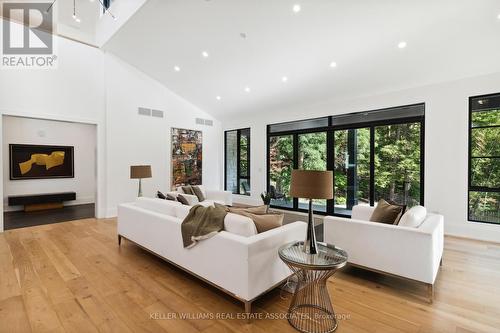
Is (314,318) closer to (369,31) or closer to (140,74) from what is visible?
(369,31)

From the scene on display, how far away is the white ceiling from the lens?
353 centimetres

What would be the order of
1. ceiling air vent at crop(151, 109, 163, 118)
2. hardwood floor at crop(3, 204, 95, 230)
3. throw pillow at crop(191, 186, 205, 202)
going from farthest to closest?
ceiling air vent at crop(151, 109, 163, 118)
throw pillow at crop(191, 186, 205, 202)
hardwood floor at crop(3, 204, 95, 230)

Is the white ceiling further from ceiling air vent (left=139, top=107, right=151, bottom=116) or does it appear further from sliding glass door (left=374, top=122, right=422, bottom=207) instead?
ceiling air vent (left=139, top=107, right=151, bottom=116)

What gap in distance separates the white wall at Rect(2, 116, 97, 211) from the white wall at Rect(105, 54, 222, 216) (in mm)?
691

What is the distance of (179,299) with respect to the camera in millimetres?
2475

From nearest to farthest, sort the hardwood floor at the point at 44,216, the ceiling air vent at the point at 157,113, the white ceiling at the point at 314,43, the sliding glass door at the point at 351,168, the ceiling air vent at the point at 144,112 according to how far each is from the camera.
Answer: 1. the white ceiling at the point at 314,43
2. the hardwood floor at the point at 44,216
3. the sliding glass door at the point at 351,168
4. the ceiling air vent at the point at 144,112
5. the ceiling air vent at the point at 157,113

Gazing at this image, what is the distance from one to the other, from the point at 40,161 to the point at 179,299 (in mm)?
7362

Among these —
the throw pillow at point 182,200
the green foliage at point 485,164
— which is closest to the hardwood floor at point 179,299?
the green foliage at point 485,164

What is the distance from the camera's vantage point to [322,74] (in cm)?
514

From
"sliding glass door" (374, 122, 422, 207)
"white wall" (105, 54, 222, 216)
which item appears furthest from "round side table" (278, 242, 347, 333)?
"white wall" (105, 54, 222, 216)

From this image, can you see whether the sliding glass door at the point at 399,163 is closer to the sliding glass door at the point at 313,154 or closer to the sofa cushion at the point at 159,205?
the sliding glass door at the point at 313,154

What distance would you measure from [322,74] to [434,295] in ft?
13.8

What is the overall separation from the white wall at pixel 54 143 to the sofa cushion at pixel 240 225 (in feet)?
17.2

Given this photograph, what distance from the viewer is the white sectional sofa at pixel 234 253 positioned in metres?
2.17
